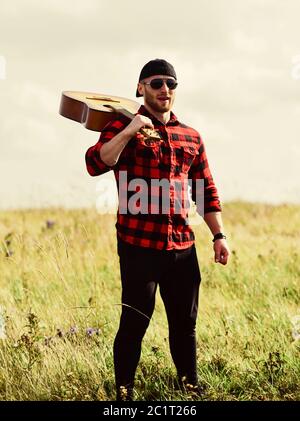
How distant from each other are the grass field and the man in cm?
60

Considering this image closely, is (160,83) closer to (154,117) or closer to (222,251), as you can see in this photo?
(154,117)

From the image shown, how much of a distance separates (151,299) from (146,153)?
100 cm

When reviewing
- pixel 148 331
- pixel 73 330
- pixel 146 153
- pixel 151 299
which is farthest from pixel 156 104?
pixel 148 331

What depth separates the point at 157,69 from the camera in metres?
4.37

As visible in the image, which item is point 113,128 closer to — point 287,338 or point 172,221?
point 172,221

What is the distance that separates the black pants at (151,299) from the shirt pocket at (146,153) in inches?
22.5

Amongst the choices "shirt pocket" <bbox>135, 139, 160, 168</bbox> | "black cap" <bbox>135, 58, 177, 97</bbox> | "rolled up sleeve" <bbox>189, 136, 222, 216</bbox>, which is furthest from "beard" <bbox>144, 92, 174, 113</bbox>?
"rolled up sleeve" <bbox>189, 136, 222, 216</bbox>

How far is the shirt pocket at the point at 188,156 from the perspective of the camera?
14.9ft

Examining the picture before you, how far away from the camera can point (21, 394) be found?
4.94m

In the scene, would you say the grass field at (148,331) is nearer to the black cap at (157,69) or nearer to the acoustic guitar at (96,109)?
the acoustic guitar at (96,109)

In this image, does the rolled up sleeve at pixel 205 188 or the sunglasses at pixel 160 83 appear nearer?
the sunglasses at pixel 160 83

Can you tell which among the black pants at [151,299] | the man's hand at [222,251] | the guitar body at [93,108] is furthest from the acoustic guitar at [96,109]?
the man's hand at [222,251]

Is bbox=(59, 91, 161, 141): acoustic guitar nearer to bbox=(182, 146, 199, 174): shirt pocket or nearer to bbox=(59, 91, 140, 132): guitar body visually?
bbox=(59, 91, 140, 132): guitar body

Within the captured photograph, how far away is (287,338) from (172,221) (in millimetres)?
2236
